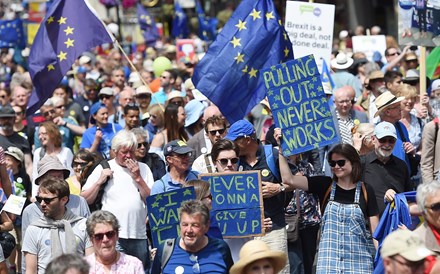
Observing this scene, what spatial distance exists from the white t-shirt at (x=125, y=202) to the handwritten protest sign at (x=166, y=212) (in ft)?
3.93

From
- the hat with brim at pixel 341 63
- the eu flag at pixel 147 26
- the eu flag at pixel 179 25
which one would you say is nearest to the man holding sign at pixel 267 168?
the hat with brim at pixel 341 63

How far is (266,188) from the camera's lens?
10750mm

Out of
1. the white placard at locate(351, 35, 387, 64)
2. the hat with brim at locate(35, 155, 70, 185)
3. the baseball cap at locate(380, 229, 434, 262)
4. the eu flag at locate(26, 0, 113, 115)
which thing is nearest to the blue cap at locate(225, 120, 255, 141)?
the hat with brim at locate(35, 155, 70, 185)

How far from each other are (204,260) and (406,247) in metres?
2.07

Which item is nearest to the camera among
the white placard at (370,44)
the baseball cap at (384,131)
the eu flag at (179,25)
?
the baseball cap at (384,131)

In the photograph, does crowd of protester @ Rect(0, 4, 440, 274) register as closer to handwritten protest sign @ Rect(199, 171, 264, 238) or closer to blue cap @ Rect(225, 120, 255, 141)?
blue cap @ Rect(225, 120, 255, 141)

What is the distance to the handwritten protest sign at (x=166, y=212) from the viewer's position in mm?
9875

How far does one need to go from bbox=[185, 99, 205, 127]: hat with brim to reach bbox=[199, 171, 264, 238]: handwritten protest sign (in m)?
3.68

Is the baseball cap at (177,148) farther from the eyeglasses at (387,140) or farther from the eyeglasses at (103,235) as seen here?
the eyeglasses at (103,235)

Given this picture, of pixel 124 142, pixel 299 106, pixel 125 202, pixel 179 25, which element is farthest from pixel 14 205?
pixel 179 25

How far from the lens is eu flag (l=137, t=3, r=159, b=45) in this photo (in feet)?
99.4

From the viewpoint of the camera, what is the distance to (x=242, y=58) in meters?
13.1

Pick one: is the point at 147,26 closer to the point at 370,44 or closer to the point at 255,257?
the point at 370,44

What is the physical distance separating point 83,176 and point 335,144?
2.51 meters
